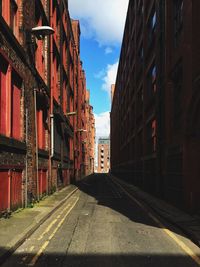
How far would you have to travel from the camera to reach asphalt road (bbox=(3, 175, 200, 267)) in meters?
9.21

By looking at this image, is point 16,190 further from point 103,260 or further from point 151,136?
point 151,136

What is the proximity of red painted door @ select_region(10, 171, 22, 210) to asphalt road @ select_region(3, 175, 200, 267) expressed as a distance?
160 centimetres

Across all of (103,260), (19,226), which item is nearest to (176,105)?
(19,226)

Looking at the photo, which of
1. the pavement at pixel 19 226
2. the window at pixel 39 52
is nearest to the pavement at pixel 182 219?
the pavement at pixel 19 226

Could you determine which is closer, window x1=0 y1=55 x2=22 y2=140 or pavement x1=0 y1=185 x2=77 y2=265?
pavement x1=0 y1=185 x2=77 y2=265

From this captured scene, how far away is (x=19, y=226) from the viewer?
13.4 m

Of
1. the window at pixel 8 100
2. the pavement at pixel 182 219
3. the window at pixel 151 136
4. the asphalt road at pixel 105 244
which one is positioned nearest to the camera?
the asphalt road at pixel 105 244

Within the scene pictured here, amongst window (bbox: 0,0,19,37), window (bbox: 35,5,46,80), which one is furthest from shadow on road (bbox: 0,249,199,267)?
window (bbox: 35,5,46,80)

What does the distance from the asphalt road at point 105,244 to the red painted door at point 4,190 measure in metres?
1.55

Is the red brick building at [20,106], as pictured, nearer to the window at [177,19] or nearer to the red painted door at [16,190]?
the red painted door at [16,190]

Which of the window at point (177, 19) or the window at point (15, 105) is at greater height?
the window at point (177, 19)

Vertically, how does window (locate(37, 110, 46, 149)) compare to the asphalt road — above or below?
above

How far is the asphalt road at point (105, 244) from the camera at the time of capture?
9.21 metres

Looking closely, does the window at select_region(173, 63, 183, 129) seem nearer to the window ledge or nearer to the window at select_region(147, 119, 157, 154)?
the window ledge
